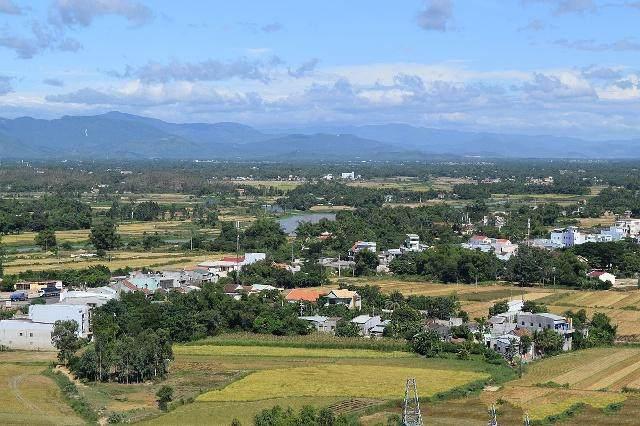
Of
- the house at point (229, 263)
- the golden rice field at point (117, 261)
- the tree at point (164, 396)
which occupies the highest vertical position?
the house at point (229, 263)

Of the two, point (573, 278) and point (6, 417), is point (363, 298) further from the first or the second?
point (6, 417)

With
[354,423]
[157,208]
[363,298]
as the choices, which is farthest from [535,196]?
[354,423]

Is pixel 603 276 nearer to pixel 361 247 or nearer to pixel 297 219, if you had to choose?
pixel 361 247

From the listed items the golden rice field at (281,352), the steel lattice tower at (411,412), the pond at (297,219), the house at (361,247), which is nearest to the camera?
the steel lattice tower at (411,412)

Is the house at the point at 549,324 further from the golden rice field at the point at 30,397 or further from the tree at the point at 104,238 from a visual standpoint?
the tree at the point at 104,238

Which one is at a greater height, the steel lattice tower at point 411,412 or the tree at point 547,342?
the steel lattice tower at point 411,412

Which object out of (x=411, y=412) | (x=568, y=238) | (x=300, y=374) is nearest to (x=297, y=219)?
(x=568, y=238)

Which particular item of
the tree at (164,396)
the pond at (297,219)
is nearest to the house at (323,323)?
the tree at (164,396)

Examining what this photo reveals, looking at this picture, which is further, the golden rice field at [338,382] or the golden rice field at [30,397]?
the golden rice field at [338,382]
